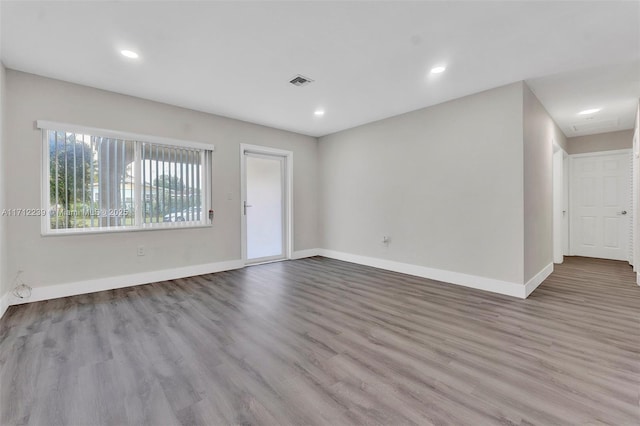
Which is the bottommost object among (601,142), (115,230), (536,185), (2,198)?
(115,230)

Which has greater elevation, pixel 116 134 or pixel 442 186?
pixel 116 134

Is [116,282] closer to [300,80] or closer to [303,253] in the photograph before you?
[303,253]

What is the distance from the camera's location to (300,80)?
3283 mm

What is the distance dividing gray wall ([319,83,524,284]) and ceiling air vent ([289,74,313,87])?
1910mm

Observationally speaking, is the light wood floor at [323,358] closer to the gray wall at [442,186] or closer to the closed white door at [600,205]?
the gray wall at [442,186]

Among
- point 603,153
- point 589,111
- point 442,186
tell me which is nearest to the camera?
point 442,186

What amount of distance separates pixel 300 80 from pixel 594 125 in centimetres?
548

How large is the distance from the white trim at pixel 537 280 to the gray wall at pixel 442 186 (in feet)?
0.69

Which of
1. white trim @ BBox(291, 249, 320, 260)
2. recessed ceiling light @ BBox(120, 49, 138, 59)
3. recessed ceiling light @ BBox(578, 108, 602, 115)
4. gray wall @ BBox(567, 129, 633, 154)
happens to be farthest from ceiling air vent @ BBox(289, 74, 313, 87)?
gray wall @ BBox(567, 129, 633, 154)

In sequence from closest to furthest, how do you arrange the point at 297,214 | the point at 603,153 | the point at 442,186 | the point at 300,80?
the point at 300,80
the point at 442,186
the point at 603,153
the point at 297,214

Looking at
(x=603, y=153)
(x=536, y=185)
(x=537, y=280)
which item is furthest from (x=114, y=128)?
(x=603, y=153)

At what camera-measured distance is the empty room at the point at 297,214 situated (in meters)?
1.70

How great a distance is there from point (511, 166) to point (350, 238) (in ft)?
9.51

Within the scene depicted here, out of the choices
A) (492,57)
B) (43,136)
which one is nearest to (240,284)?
(43,136)
